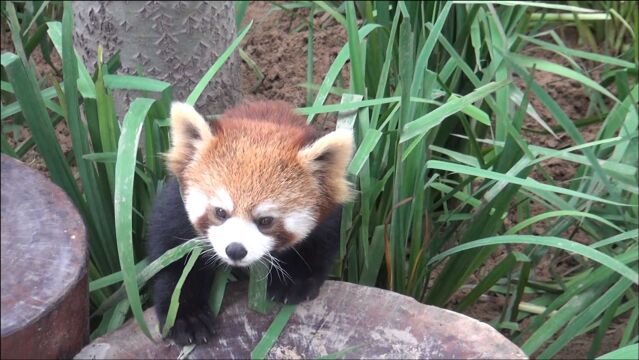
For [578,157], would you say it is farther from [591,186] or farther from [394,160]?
[394,160]

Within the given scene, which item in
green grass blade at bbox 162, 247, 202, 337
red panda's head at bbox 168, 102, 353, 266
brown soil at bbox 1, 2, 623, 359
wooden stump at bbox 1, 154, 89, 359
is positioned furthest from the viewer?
brown soil at bbox 1, 2, 623, 359

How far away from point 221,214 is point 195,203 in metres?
0.08

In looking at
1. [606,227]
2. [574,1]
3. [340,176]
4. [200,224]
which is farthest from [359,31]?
[574,1]

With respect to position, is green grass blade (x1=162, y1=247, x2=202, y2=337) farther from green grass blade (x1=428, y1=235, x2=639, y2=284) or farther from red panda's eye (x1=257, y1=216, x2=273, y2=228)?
green grass blade (x1=428, y1=235, x2=639, y2=284)

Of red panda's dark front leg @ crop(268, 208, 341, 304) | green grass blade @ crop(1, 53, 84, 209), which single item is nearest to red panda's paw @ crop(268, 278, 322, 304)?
red panda's dark front leg @ crop(268, 208, 341, 304)

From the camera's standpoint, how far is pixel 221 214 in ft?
6.48

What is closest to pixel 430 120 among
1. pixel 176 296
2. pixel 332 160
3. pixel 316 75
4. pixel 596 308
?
pixel 332 160

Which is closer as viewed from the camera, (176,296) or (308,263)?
(176,296)

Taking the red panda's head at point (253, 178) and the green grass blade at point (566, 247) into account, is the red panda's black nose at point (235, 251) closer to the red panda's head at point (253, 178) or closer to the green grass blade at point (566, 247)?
the red panda's head at point (253, 178)

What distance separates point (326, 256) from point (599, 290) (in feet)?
2.59

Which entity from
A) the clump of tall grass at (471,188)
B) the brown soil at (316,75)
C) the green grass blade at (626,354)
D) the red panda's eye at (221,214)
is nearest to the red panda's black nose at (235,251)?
the red panda's eye at (221,214)

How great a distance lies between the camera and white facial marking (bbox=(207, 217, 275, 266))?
1.90 metres

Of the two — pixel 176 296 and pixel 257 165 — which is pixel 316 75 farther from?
pixel 176 296

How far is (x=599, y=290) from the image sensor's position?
2377 millimetres
